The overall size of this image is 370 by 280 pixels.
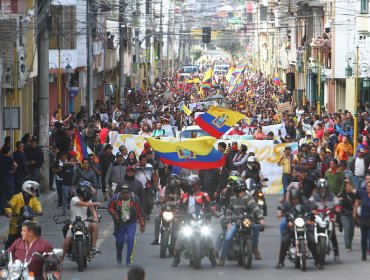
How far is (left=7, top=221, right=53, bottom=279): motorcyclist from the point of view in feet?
47.1

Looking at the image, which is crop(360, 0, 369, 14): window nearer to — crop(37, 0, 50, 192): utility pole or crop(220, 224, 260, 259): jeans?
crop(37, 0, 50, 192): utility pole

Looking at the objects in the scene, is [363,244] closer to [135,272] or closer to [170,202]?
[170,202]

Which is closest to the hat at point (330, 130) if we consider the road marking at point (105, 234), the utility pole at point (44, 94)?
the utility pole at point (44, 94)

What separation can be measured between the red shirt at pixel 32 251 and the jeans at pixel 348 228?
8685 millimetres

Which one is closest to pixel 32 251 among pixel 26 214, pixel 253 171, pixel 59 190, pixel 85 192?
pixel 26 214

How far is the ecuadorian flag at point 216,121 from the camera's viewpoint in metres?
38.8

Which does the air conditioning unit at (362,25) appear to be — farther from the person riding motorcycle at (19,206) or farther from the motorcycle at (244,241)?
the person riding motorcycle at (19,206)

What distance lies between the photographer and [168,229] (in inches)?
831

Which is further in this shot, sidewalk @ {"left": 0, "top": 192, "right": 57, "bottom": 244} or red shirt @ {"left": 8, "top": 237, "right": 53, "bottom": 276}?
sidewalk @ {"left": 0, "top": 192, "right": 57, "bottom": 244}

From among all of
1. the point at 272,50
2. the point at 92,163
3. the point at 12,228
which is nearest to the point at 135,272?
the point at 12,228

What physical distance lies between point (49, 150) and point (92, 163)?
5.03 meters

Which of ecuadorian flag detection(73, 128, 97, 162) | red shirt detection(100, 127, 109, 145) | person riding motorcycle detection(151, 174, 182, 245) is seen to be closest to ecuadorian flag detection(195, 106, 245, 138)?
red shirt detection(100, 127, 109, 145)

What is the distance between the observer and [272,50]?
129250 mm

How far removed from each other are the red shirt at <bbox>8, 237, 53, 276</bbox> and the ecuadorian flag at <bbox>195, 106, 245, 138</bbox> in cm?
2424
